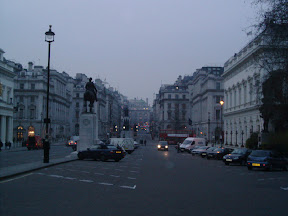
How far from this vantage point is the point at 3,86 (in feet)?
219

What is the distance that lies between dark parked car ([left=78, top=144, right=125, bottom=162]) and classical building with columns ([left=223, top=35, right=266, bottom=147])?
98.3ft

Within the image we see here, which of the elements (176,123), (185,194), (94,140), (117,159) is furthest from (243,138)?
(176,123)

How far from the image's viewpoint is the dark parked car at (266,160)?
27.5 m

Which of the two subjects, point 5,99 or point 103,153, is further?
point 5,99

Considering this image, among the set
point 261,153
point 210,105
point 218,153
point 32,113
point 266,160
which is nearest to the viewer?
point 266,160

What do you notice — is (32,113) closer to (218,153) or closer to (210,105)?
(210,105)

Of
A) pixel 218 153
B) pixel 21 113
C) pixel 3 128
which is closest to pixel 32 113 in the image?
pixel 21 113

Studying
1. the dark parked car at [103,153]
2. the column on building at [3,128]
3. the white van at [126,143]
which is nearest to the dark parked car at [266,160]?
the dark parked car at [103,153]

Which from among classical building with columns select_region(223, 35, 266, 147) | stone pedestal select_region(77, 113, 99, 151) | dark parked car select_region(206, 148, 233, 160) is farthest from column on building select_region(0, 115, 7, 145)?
classical building with columns select_region(223, 35, 266, 147)

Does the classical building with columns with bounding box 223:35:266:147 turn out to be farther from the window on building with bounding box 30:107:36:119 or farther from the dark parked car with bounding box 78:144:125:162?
the window on building with bounding box 30:107:36:119

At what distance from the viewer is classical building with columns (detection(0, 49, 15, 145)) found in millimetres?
66231

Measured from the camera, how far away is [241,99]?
226 ft

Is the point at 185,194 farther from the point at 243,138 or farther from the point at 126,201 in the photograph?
the point at 243,138

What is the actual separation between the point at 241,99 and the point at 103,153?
41722mm
